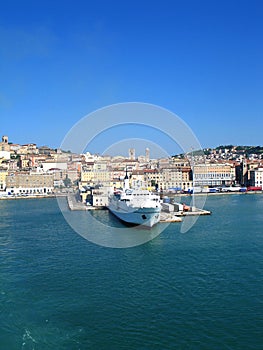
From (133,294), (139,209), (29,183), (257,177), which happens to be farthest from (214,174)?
(133,294)

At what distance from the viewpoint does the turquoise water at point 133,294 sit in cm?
266

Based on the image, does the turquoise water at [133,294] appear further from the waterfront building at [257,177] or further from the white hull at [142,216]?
the waterfront building at [257,177]

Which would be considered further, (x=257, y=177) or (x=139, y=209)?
(x=257, y=177)

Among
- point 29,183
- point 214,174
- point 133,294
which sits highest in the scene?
point 214,174

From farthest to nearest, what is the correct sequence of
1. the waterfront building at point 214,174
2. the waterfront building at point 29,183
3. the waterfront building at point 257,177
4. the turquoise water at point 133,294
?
the waterfront building at point 214,174 → the waterfront building at point 257,177 → the waterfront building at point 29,183 → the turquoise water at point 133,294

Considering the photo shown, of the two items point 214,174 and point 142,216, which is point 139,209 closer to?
point 142,216

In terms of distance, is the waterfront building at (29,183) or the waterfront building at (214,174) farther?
the waterfront building at (214,174)

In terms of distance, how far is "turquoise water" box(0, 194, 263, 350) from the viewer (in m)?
2.66

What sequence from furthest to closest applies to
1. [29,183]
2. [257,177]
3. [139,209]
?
[257,177], [29,183], [139,209]

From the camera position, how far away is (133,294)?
3.47m

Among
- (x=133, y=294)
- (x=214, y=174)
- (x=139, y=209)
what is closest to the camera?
(x=133, y=294)

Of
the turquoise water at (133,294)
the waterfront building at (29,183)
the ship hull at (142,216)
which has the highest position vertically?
the waterfront building at (29,183)

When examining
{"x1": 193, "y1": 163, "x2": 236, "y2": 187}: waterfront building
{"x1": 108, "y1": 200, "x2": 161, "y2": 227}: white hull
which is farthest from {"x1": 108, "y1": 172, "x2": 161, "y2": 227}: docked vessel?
{"x1": 193, "y1": 163, "x2": 236, "y2": 187}: waterfront building

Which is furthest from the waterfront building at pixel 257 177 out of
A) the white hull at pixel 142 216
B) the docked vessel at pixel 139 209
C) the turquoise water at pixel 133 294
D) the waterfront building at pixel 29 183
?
the turquoise water at pixel 133 294
